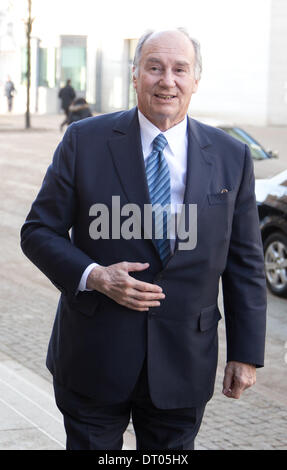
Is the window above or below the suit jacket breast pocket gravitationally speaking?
below

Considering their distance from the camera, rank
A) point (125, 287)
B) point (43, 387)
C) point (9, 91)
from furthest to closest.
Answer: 1. point (9, 91)
2. point (43, 387)
3. point (125, 287)

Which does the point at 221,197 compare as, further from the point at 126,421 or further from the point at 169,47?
the point at 126,421

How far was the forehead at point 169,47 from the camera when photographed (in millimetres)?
3014

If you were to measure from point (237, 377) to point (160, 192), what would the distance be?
26.9 inches

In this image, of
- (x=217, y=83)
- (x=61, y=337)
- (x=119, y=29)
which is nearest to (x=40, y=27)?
(x=119, y=29)

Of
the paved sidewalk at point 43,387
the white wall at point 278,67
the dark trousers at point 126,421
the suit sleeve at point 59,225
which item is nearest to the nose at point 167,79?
the suit sleeve at point 59,225

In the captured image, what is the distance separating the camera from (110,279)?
9.60 feet

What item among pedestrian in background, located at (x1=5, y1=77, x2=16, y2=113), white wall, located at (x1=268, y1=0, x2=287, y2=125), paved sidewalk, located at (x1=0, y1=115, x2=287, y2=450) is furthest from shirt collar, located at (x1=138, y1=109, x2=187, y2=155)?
pedestrian in background, located at (x1=5, y1=77, x2=16, y2=113)

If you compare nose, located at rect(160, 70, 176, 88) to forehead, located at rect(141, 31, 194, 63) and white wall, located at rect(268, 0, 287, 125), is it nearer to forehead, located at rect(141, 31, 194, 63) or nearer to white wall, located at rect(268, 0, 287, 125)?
forehead, located at rect(141, 31, 194, 63)

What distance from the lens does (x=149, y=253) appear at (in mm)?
3035

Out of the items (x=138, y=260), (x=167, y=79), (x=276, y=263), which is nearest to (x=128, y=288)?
(x=138, y=260)

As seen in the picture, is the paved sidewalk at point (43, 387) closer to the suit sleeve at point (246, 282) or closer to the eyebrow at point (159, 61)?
the suit sleeve at point (246, 282)

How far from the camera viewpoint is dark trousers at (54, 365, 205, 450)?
310 cm

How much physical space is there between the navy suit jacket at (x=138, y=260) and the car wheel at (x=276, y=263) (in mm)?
6355
